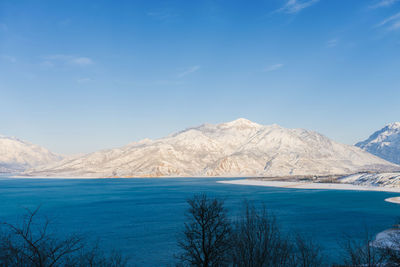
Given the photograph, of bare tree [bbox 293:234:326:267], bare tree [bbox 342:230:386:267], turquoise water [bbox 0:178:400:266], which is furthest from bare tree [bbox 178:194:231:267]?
turquoise water [bbox 0:178:400:266]

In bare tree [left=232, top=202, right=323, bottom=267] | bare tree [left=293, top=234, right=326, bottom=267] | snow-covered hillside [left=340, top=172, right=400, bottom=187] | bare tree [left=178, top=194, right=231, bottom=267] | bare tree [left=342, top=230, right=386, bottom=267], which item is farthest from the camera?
snow-covered hillside [left=340, top=172, right=400, bottom=187]

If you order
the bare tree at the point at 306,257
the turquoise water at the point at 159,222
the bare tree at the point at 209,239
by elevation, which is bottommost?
the turquoise water at the point at 159,222

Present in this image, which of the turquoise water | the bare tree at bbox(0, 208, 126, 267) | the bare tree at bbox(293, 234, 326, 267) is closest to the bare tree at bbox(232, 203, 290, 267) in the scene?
the bare tree at bbox(293, 234, 326, 267)

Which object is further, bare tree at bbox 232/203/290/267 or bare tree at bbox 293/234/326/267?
bare tree at bbox 293/234/326/267

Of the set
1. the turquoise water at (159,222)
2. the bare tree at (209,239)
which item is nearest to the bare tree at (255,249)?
the bare tree at (209,239)

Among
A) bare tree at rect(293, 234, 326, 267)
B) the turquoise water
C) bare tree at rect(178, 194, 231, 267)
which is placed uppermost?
bare tree at rect(178, 194, 231, 267)

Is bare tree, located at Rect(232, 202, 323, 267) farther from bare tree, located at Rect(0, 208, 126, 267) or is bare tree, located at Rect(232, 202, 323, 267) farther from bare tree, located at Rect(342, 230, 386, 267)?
bare tree, located at Rect(0, 208, 126, 267)

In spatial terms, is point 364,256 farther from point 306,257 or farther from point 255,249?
point 255,249

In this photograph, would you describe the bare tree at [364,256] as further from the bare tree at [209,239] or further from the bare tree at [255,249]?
the bare tree at [209,239]

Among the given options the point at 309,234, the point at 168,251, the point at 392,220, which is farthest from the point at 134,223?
the point at 392,220

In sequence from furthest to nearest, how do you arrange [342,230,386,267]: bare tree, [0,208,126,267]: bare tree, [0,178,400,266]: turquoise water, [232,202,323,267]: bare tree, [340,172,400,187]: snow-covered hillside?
[340,172,400,187]: snow-covered hillside
[0,178,400,266]: turquoise water
[232,202,323,267]: bare tree
[342,230,386,267]: bare tree
[0,208,126,267]: bare tree

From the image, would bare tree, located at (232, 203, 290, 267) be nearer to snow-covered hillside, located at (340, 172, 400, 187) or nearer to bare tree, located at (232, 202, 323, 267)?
bare tree, located at (232, 202, 323, 267)

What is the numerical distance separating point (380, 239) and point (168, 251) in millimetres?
21848

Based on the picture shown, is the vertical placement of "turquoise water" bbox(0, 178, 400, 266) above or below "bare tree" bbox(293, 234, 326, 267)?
below
